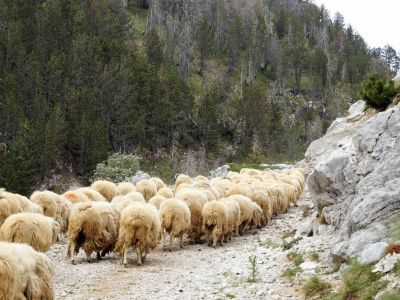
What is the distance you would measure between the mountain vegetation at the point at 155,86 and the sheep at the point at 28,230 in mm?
21687

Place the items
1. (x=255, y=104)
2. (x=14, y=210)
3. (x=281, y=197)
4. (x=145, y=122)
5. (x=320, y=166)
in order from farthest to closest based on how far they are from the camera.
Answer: (x=255, y=104) → (x=145, y=122) → (x=281, y=197) → (x=320, y=166) → (x=14, y=210)

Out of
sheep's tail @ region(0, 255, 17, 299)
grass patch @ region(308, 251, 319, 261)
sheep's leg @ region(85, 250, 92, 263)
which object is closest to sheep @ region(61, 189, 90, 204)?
sheep's leg @ region(85, 250, 92, 263)

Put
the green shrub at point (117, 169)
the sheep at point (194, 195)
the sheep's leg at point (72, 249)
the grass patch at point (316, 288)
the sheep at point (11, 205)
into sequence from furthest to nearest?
the green shrub at point (117, 169)
the sheep at point (194, 195)
the sheep's leg at point (72, 249)
the sheep at point (11, 205)
the grass patch at point (316, 288)

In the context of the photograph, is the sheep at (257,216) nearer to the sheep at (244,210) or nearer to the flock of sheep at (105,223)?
the flock of sheep at (105,223)

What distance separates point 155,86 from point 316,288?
48879mm

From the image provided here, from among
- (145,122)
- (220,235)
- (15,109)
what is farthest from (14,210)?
(145,122)

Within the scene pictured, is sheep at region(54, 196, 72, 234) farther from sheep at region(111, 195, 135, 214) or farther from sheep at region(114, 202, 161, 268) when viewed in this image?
sheep at region(114, 202, 161, 268)

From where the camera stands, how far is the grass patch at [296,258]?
1102 cm

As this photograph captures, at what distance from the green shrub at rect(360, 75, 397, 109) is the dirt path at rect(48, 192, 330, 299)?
234 inches

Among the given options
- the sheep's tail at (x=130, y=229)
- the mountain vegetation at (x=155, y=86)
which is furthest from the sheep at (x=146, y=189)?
the mountain vegetation at (x=155, y=86)

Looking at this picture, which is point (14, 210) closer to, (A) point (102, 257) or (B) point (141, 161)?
(A) point (102, 257)

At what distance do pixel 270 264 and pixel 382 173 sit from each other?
11.5 ft

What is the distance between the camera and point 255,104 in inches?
2621

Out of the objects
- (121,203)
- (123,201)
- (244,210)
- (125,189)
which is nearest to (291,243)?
(244,210)
